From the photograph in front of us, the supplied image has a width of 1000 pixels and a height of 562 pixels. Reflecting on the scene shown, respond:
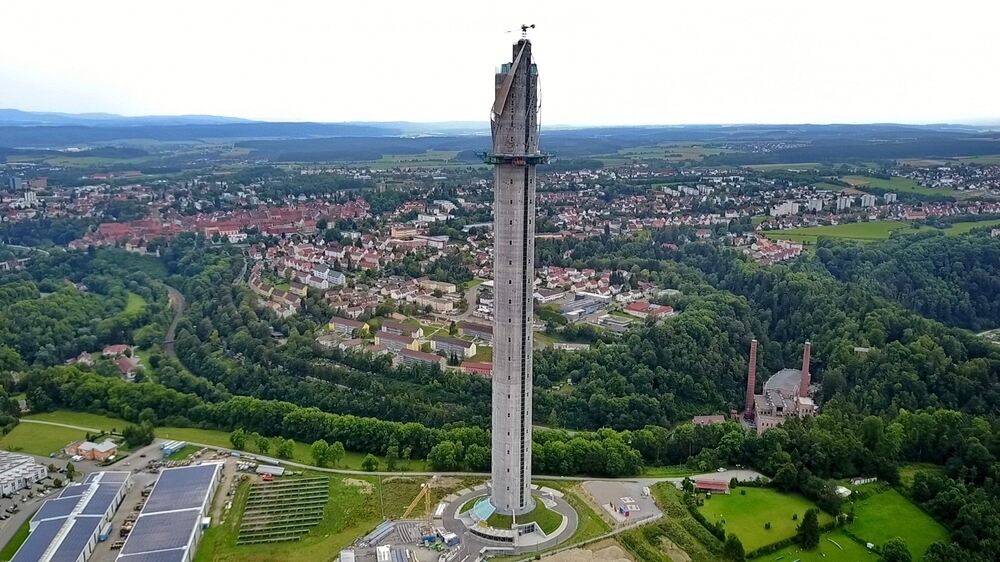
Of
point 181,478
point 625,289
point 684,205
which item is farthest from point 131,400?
point 684,205

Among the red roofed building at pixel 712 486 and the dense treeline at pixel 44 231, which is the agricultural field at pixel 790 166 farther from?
the red roofed building at pixel 712 486

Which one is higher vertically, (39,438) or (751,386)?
(751,386)

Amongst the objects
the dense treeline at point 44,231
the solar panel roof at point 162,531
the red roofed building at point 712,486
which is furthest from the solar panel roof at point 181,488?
the dense treeline at point 44,231

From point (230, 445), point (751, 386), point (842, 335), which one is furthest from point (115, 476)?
point (842, 335)

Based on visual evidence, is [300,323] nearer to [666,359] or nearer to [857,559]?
[666,359]

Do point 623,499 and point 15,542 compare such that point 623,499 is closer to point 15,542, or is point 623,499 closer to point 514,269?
point 514,269
